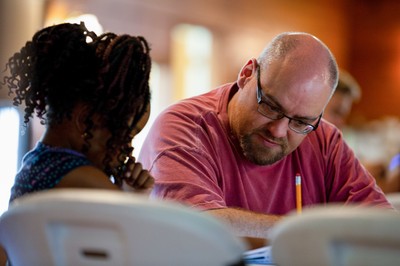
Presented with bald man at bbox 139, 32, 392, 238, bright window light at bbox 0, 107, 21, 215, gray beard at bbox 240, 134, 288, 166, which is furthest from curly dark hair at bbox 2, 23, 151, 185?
bright window light at bbox 0, 107, 21, 215

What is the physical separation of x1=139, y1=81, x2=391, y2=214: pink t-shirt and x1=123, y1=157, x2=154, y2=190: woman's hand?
247mm

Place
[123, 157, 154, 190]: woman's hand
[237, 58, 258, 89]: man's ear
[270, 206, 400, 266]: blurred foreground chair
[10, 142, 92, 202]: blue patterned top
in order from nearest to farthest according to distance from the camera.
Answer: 1. [270, 206, 400, 266]: blurred foreground chair
2. [10, 142, 92, 202]: blue patterned top
3. [123, 157, 154, 190]: woman's hand
4. [237, 58, 258, 89]: man's ear

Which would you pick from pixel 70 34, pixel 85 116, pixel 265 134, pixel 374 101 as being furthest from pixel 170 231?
pixel 374 101

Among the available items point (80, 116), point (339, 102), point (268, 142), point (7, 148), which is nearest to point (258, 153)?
point (268, 142)

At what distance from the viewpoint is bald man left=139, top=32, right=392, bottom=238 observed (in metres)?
1.87

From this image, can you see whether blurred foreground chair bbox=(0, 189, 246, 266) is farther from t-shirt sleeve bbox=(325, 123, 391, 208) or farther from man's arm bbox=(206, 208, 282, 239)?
t-shirt sleeve bbox=(325, 123, 391, 208)

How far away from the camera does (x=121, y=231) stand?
0.95 metres

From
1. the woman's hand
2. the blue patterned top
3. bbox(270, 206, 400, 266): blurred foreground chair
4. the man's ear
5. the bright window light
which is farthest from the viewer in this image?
the bright window light

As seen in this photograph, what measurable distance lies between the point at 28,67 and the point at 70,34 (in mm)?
121

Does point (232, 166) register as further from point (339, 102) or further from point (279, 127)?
point (339, 102)

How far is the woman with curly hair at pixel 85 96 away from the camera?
1.33 meters

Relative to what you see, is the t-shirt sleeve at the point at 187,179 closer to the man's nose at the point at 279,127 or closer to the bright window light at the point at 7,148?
the man's nose at the point at 279,127

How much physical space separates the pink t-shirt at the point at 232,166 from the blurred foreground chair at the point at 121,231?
0.74 meters

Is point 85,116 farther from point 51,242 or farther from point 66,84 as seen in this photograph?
point 51,242
